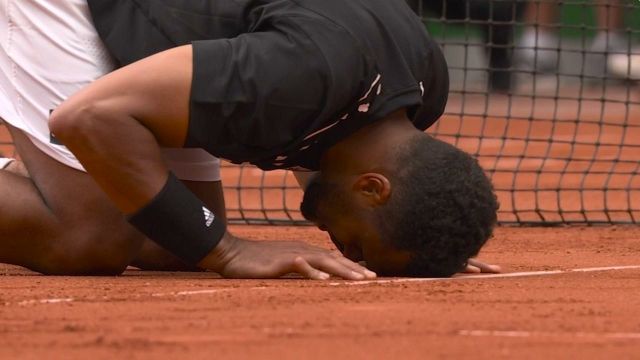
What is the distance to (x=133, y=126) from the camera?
4043 mm

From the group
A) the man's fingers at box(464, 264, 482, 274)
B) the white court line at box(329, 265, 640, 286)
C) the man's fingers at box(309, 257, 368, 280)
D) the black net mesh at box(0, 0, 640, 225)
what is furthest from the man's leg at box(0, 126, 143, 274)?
the black net mesh at box(0, 0, 640, 225)

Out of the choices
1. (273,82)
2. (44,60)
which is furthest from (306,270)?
(44,60)

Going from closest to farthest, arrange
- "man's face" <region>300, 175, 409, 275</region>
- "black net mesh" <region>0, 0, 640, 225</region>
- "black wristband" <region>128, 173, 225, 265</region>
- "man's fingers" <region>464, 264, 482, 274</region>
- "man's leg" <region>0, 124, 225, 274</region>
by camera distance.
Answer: "black wristband" <region>128, 173, 225, 265</region> < "man's face" <region>300, 175, 409, 275</region> < "man's leg" <region>0, 124, 225, 274</region> < "man's fingers" <region>464, 264, 482, 274</region> < "black net mesh" <region>0, 0, 640, 225</region>

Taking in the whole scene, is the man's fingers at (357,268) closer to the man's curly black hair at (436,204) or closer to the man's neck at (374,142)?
the man's curly black hair at (436,204)

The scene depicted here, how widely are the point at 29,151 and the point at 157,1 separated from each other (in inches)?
28.0

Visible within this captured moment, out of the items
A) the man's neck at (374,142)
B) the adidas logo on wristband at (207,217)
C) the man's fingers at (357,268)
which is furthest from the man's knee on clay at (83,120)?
the man's fingers at (357,268)

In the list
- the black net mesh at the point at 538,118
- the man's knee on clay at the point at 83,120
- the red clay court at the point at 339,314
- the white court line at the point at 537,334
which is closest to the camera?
Result: the red clay court at the point at 339,314

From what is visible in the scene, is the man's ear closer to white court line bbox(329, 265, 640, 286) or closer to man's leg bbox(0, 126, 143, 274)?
white court line bbox(329, 265, 640, 286)

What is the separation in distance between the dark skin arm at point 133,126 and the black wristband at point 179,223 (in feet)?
0.10

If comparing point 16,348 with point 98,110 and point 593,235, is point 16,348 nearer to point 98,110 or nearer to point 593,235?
point 98,110

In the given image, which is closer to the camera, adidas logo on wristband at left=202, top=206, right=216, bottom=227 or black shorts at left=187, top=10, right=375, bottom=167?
black shorts at left=187, top=10, right=375, bottom=167

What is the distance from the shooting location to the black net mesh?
821cm

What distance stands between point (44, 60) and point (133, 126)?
2.62 feet

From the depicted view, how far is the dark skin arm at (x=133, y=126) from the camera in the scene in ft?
13.1
